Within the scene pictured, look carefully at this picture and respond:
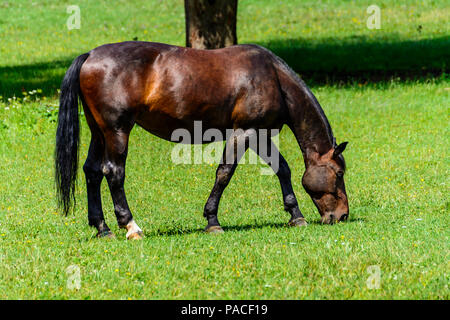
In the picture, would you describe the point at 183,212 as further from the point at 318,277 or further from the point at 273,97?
the point at 318,277

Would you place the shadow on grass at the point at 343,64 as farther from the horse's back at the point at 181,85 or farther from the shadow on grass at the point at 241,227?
the horse's back at the point at 181,85

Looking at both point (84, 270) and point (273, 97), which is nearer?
point (84, 270)

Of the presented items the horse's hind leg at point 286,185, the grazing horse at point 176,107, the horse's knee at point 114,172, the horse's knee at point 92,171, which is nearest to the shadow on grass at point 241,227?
the horse's hind leg at point 286,185

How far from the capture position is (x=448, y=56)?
66.8 feet

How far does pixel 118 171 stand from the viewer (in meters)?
7.93

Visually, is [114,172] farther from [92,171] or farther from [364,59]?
[364,59]

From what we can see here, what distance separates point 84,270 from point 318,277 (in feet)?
7.43

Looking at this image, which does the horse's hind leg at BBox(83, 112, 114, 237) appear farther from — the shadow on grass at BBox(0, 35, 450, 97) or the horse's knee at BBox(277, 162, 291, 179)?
the shadow on grass at BBox(0, 35, 450, 97)

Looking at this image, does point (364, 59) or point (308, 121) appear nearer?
point (308, 121)

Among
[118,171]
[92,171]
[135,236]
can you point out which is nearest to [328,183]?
[135,236]

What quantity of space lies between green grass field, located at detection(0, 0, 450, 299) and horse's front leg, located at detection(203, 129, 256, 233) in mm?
305

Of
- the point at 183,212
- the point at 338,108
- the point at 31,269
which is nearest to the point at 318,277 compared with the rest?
the point at 31,269

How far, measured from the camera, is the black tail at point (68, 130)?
25.8 feet

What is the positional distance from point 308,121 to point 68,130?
290 cm
